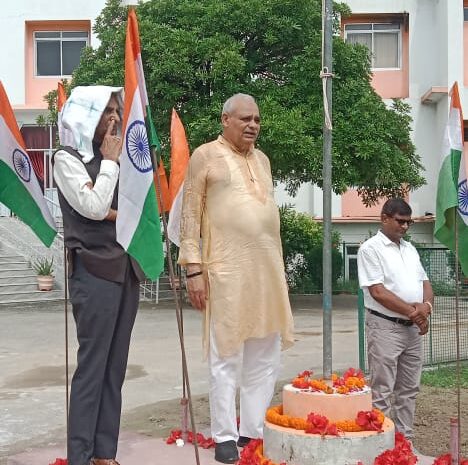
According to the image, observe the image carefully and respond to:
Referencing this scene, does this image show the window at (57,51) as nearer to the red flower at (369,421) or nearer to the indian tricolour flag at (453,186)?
the indian tricolour flag at (453,186)

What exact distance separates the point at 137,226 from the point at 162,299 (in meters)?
14.5

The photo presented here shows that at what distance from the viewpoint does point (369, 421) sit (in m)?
3.96

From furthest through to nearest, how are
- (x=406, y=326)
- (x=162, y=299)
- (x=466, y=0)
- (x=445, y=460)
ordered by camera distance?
1. (x=466, y=0)
2. (x=162, y=299)
3. (x=406, y=326)
4. (x=445, y=460)

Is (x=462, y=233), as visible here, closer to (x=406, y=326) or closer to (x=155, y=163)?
(x=406, y=326)

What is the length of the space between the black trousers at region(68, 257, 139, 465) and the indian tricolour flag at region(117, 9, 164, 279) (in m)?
0.41

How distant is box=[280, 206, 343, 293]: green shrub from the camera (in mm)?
19938

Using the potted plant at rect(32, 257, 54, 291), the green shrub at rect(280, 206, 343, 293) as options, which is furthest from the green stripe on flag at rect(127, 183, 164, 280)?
the green shrub at rect(280, 206, 343, 293)

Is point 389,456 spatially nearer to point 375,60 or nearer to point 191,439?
point 191,439

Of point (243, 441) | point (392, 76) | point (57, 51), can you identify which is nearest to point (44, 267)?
point (57, 51)

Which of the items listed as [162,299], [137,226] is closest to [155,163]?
[137,226]

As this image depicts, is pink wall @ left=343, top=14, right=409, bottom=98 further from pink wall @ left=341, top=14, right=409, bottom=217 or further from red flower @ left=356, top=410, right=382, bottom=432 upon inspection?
red flower @ left=356, top=410, right=382, bottom=432

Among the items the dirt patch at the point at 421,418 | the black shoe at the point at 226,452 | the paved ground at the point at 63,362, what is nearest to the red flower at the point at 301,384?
the black shoe at the point at 226,452

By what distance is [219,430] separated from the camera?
4699mm

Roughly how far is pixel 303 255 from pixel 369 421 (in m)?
16.3
